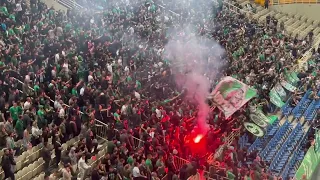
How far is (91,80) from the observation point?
1697cm

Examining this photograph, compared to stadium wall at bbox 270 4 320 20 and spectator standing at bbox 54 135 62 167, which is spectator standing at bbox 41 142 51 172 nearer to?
spectator standing at bbox 54 135 62 167

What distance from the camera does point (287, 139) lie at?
741 inches

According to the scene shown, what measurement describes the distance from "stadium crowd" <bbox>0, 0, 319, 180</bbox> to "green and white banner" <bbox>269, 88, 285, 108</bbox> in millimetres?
284

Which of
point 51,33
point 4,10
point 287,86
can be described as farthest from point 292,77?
point 4,10

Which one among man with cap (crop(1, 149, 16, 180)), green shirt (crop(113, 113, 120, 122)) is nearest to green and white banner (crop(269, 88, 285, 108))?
green shirt (crop(113, 113, 120, 122))

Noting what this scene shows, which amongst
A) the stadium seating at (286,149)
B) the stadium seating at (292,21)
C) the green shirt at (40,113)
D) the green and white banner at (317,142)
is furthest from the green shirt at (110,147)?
the stadium seating at (292,21)

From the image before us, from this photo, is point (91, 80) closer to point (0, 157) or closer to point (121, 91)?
point (121, 91)

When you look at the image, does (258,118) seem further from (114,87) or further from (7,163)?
(7,163)

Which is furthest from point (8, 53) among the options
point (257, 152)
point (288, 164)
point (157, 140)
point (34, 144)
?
point (288, 164)

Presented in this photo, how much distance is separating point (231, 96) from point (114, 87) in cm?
394

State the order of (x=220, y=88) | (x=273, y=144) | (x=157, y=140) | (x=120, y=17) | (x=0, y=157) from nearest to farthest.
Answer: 1. (x=0, y=157)
2. (x=157, y=140)
3. (x=220, y=88)
4. (x=273, y=144)
5. (x=120, y=17)

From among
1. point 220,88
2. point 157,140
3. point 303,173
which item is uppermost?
point 220,88

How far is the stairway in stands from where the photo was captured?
56.6 ft

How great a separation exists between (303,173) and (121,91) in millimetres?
6537
